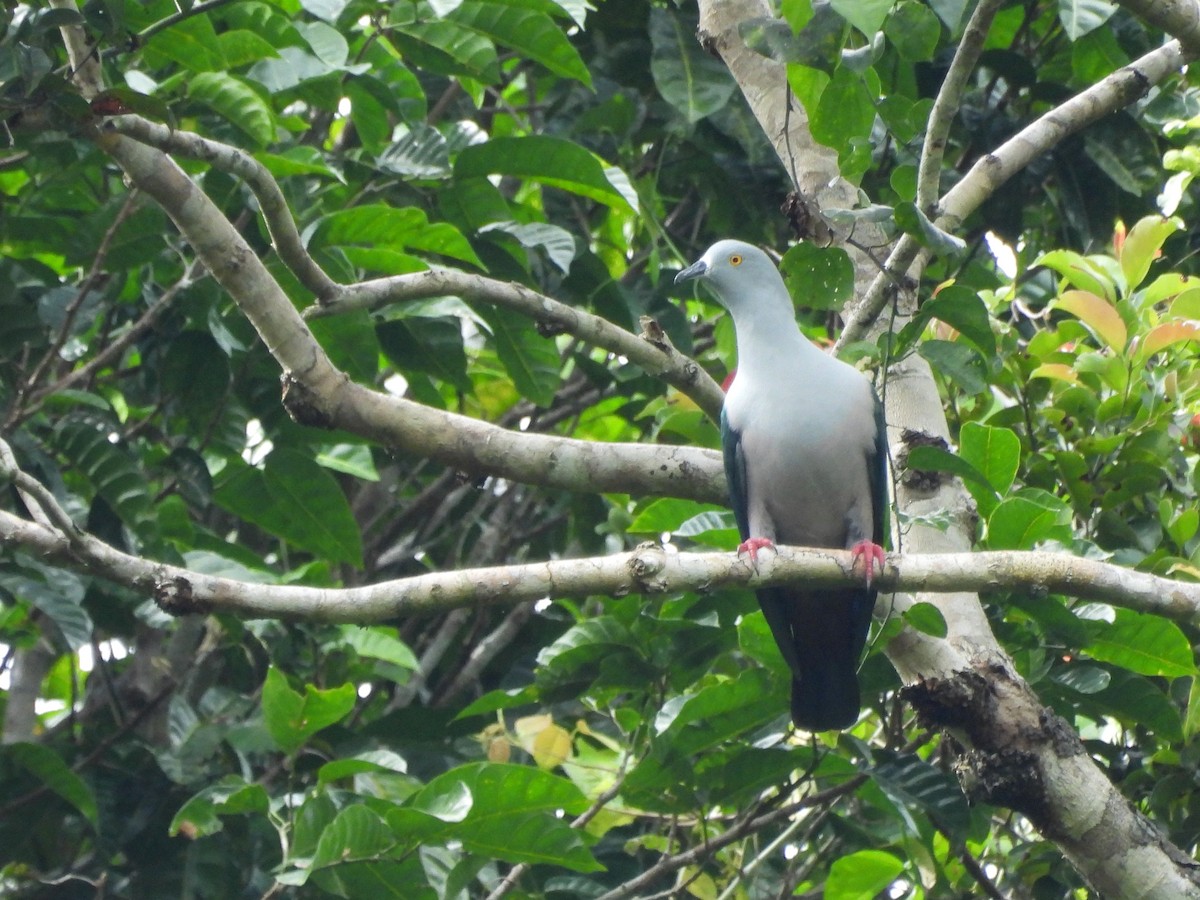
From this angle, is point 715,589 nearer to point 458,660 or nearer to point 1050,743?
point 1050,743

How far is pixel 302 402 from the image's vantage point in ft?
9.49

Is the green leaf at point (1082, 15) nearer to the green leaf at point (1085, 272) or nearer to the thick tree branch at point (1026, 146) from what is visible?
the thick tree branch at point (1026, 146)

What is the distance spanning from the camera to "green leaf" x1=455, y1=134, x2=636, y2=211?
4.00 m

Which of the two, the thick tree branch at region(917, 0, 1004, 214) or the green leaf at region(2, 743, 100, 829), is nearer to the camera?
the thick tree branch at region(917, 0, 1004, 214)

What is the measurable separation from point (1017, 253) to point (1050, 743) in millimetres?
2550

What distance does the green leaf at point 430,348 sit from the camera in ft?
13.6

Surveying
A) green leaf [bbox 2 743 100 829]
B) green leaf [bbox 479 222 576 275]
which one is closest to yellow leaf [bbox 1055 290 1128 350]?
green leaf [bbox 479 222 576 275]

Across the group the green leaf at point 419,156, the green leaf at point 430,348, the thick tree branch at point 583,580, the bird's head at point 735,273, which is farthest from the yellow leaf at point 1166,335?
the green leaf at point 419,156

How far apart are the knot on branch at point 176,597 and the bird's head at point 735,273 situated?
1.98 meters

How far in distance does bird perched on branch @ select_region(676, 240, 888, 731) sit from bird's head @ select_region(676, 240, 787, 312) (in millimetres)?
62

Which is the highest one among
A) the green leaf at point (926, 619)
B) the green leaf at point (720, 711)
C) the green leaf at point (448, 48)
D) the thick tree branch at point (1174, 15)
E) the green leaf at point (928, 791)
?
the green leaf at point (448, 48)

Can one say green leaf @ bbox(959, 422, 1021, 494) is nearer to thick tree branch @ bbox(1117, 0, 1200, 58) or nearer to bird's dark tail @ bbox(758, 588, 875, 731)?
bird's dark tail @ bbox(758, 588, 875, 731)

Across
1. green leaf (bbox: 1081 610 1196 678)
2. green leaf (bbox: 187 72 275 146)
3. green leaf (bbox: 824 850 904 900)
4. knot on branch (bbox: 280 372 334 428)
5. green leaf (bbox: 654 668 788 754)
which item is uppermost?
green leaf (bbox: 187 72 275 146)

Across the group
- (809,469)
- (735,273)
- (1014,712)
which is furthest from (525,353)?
(1014,712)
